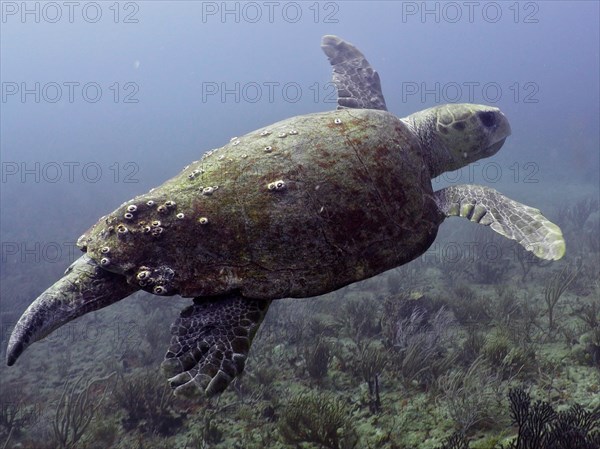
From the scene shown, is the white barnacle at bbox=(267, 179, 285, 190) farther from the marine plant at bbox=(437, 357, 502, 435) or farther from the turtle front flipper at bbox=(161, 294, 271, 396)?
the marine plant at bbox=(437, 357, 502, 435)

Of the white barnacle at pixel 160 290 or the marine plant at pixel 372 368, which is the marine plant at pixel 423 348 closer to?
the marine plant at pixel 372 368

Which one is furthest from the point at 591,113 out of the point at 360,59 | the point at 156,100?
the point at 156,100

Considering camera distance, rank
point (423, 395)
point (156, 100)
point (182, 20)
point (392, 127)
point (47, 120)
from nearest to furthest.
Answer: point (392, 127)
point (423, 395)
point (182, 20)
point (47, 120)
point (156, 100)

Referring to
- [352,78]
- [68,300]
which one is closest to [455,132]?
[352,78]

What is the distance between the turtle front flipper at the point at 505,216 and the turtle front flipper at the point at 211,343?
222cm

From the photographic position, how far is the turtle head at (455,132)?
446 centimetres

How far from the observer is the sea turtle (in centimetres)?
275

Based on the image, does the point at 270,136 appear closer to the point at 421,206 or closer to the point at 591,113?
the point at 421,206

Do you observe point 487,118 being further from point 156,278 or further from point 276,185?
point 156,278

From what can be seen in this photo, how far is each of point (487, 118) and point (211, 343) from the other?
4166 millimetres

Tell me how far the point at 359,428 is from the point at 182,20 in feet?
542

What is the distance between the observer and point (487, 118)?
15.3ft

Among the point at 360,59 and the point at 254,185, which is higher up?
the point at 360,59

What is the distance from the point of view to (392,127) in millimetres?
3787
